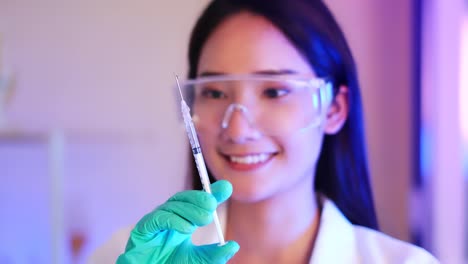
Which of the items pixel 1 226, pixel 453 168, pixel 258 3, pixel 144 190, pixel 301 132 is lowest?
pixel 1 226

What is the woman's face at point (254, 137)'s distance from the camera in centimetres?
91

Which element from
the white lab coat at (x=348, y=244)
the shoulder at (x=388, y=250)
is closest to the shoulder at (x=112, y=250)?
the white lab coat at (x=348, y=244)

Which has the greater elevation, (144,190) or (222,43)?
(222,43)

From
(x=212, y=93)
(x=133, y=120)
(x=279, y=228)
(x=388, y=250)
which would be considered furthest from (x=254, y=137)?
(x=133, y=120)

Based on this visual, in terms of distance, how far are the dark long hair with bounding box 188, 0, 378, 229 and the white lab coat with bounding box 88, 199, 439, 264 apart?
0.07 metres

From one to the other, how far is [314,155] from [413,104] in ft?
1.53

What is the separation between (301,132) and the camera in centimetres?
92

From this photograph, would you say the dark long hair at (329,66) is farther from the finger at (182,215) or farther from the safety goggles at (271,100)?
the finger at (182,215)

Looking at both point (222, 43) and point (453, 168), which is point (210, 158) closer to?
point (222, 43)

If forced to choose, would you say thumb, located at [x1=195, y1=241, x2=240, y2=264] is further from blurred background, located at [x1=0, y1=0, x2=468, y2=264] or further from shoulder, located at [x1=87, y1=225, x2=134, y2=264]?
→ blurred background, located at [x1=0, y1=0, x2=468, y2=264]

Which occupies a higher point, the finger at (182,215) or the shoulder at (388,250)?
the finger at (182,215)

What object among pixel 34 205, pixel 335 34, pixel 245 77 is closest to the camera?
pixel 245 77

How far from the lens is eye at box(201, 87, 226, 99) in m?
0.95

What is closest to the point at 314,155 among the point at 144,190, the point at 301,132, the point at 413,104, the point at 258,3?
the point at 301,132
